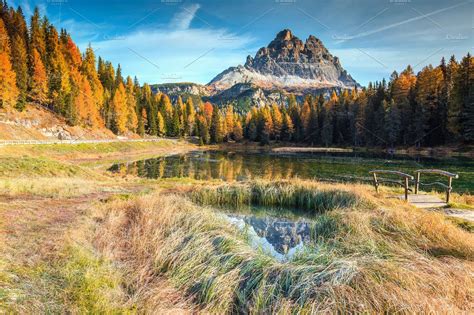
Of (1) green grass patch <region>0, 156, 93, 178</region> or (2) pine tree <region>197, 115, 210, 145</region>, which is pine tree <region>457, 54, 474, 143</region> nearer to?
(1) green grass patch <region>0, 156, 93, 178</region>

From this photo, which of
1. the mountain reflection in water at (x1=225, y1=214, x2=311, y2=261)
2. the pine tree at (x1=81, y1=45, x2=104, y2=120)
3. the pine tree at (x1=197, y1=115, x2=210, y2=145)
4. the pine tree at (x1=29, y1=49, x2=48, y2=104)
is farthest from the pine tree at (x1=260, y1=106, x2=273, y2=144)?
the mountain reflection in water at (x1=225, y1=214, x2=311, y2=261)

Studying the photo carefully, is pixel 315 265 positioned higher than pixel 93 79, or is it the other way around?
pixel 93 79

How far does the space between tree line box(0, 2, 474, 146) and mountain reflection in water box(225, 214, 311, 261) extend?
5271 centimetres

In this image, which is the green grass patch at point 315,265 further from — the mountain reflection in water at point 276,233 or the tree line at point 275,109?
the tree line at point 275,109

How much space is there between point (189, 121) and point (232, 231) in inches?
4200

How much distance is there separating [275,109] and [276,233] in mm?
94909

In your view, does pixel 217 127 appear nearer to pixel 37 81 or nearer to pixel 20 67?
pixel 37 81

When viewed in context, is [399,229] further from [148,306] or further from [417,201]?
[148,306]

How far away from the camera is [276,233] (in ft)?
39.6

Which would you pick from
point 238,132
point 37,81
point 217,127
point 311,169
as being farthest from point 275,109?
point 37,81

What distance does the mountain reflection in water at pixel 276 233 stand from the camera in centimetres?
976

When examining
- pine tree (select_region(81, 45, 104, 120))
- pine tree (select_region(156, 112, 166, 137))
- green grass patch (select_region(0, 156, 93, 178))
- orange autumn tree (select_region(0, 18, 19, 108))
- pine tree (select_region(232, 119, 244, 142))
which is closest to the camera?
green grass patch (select_region(0, 156, 93, 178))

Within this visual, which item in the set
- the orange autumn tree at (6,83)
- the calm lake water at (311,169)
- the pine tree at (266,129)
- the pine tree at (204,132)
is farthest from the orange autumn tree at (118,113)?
the pine tree at (266,129)

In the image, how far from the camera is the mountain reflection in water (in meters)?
9.76
